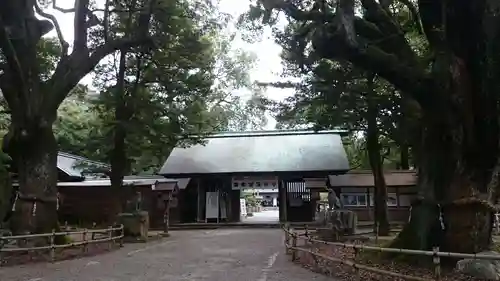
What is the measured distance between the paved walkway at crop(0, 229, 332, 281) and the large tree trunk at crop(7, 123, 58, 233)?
173cm

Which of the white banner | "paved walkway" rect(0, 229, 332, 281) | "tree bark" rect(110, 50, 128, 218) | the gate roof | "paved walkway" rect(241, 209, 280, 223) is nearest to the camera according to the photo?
"paved walkway" rect(0, 229, 332, 281)

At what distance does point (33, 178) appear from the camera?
11180 millimetres

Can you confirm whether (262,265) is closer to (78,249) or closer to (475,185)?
(475,185)

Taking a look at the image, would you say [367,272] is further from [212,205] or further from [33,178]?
[212,205]

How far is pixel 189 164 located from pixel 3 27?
48.1 ft

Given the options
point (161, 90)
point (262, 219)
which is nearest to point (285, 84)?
point (161, 90)

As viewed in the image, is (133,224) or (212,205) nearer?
(133,224)

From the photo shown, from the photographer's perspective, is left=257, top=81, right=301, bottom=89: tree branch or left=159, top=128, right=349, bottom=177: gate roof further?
left=159, top=128, right=349, bottom=177: gate roof

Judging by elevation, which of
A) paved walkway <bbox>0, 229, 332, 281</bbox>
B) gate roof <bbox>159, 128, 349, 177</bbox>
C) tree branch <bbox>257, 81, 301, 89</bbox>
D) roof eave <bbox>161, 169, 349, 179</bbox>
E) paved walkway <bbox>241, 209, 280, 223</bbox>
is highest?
tree branch <bbox>257, 81, 301, 89</bbox>

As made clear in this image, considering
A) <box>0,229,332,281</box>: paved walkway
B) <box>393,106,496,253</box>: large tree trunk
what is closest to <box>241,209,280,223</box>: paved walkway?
<box>0,229,332,281</box>: paved walkway

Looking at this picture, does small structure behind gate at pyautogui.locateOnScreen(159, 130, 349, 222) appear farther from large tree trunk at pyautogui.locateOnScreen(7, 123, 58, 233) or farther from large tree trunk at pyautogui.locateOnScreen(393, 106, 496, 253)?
large tree trunk at pyautogui.locateOnScreen(393, 106, 496, 253)

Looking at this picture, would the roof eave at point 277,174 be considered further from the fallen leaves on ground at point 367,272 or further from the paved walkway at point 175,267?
the fallen leaves on ground at point 367,272

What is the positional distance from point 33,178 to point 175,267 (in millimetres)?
4719

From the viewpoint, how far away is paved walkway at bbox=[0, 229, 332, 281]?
7.71m
